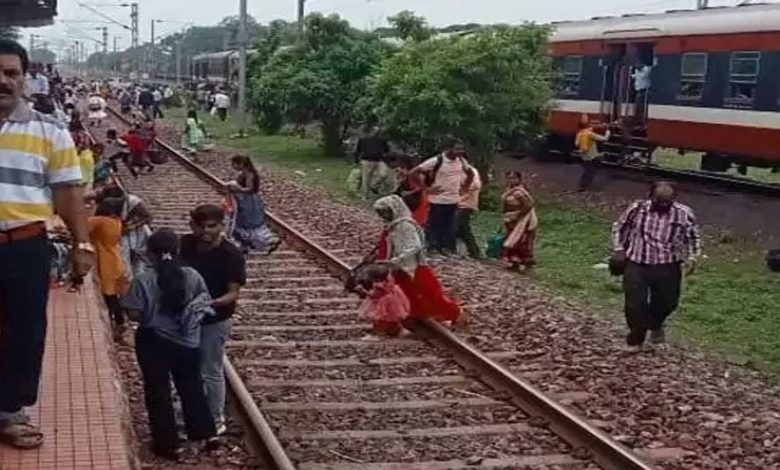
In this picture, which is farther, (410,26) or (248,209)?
(410,26)

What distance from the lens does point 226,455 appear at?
23.2 ft

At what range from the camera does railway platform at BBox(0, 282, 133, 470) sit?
5242 mm

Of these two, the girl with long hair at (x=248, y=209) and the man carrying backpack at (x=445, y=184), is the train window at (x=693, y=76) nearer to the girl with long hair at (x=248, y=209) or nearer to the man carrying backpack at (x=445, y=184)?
the man carrying backpack at (x=445, y=184)

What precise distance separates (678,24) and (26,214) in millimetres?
17712

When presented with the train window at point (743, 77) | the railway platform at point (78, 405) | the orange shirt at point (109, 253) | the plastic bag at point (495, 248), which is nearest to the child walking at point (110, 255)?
the orange shirt at point (109, 253)

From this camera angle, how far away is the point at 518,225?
1462cm

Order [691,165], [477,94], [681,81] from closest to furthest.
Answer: [477,94], [681,81], [691,165]

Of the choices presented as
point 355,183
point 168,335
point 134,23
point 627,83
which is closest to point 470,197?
point 355,183

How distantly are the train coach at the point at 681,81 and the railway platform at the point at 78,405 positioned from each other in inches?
505

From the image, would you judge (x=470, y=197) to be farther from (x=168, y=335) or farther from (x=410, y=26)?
(x=410, y=26)

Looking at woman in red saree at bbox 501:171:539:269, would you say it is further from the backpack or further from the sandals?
the sandals

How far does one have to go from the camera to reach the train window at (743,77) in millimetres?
18672

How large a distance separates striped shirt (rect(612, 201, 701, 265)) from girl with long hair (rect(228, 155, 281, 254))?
4.84 metres

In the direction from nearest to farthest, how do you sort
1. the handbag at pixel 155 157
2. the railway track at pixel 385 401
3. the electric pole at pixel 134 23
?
the railway track at pixel 385 401
the handbag at pixel 155 157
the electric pole at pixel 134 23
